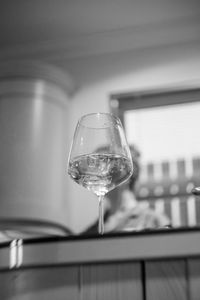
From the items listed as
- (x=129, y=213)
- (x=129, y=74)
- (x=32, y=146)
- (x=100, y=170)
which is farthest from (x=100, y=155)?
(x=129, y=74)

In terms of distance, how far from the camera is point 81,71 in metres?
3.71

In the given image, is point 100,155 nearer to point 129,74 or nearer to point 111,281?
point 111,281

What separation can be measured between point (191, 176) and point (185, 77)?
59 cm

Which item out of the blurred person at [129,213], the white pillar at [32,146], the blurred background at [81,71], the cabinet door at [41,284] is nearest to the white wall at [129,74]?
the blurred background at [81,71]

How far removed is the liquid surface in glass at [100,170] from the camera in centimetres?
118

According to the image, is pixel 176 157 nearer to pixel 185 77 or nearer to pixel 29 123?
pixel 185 77

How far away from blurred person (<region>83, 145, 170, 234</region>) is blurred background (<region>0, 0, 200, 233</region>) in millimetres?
165

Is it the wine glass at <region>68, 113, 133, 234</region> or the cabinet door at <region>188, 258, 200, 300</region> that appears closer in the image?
the cabinet door at <region>188, 258, 200, 300</region>

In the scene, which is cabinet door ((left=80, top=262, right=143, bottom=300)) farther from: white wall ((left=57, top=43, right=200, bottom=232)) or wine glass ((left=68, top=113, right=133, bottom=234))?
white wall ((left=57, top=43, right=200, bottom=232))

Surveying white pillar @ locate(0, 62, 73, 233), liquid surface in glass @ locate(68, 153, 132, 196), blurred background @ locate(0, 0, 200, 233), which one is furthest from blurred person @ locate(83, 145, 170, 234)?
liquid surface in glass @ locate(68, 153, 132, 196)

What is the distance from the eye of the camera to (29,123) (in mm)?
3283

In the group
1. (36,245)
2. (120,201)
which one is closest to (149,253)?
(36,245)

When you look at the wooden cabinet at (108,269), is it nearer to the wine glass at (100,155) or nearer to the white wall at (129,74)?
the wine glass at (100,155)

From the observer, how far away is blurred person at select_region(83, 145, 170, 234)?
106 inches
